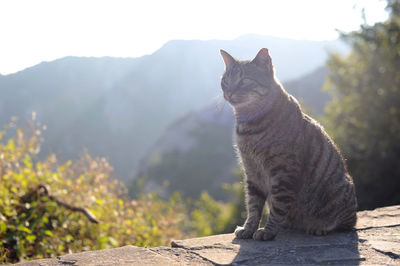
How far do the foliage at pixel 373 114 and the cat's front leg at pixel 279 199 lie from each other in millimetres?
6302

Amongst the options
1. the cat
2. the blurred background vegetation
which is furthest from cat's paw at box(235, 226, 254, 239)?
the blurred background vegetation

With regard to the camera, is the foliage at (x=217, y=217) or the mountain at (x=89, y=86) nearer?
the mountain at (x=89, y=86)

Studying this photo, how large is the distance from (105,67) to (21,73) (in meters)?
1.11

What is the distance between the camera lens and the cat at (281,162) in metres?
2.79

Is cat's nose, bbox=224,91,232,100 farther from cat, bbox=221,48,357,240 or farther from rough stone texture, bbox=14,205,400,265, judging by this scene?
rough stone texture, bbox=14,205,400,265

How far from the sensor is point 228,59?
132 inches

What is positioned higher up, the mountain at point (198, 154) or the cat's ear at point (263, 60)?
the cat's ear at point (263, 60)

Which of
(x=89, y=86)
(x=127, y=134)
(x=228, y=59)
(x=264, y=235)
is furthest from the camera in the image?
(x=127, y=134)

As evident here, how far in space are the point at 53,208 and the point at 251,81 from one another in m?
2.47

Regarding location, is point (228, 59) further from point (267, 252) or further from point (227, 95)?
point (267, 252)

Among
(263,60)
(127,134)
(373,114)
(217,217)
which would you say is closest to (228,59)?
(263,60)

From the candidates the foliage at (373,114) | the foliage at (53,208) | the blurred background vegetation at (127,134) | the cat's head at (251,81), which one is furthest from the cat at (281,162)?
the foliage at (373,114)

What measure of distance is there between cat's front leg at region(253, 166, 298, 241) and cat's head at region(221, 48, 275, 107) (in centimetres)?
66

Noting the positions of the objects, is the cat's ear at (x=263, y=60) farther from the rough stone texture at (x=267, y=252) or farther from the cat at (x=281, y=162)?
the rough stone texture at (x=267, y=252)
